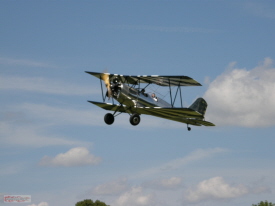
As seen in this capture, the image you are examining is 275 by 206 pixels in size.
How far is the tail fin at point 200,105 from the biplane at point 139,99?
4297mm

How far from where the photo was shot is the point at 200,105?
41.3m

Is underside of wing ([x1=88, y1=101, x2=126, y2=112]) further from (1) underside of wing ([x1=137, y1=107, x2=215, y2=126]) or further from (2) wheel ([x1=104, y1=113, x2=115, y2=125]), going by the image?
(1) underside of wing ([x1=137, y1=107, x2=215, y2=126])

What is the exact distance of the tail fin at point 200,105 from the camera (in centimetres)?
4126

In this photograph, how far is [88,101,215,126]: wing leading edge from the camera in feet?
111

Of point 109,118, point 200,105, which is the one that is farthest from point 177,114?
point 200,105

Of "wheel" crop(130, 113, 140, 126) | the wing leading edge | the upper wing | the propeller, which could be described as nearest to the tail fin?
the wing leading edge

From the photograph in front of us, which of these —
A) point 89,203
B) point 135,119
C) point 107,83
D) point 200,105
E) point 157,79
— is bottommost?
point 135,119

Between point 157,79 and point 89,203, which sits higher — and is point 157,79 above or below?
below

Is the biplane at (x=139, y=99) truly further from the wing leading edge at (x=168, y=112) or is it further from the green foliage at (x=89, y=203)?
the green foliage at (x=89, y=203)

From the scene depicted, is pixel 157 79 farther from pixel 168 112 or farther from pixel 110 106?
pixel 110 106

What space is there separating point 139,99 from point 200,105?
330 inches

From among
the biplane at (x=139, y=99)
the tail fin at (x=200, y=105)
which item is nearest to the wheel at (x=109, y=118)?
the biplane at (x=139, y=99)

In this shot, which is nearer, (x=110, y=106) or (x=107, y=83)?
(x=107, y=83)

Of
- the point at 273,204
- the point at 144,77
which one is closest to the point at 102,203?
the point at 273,204
